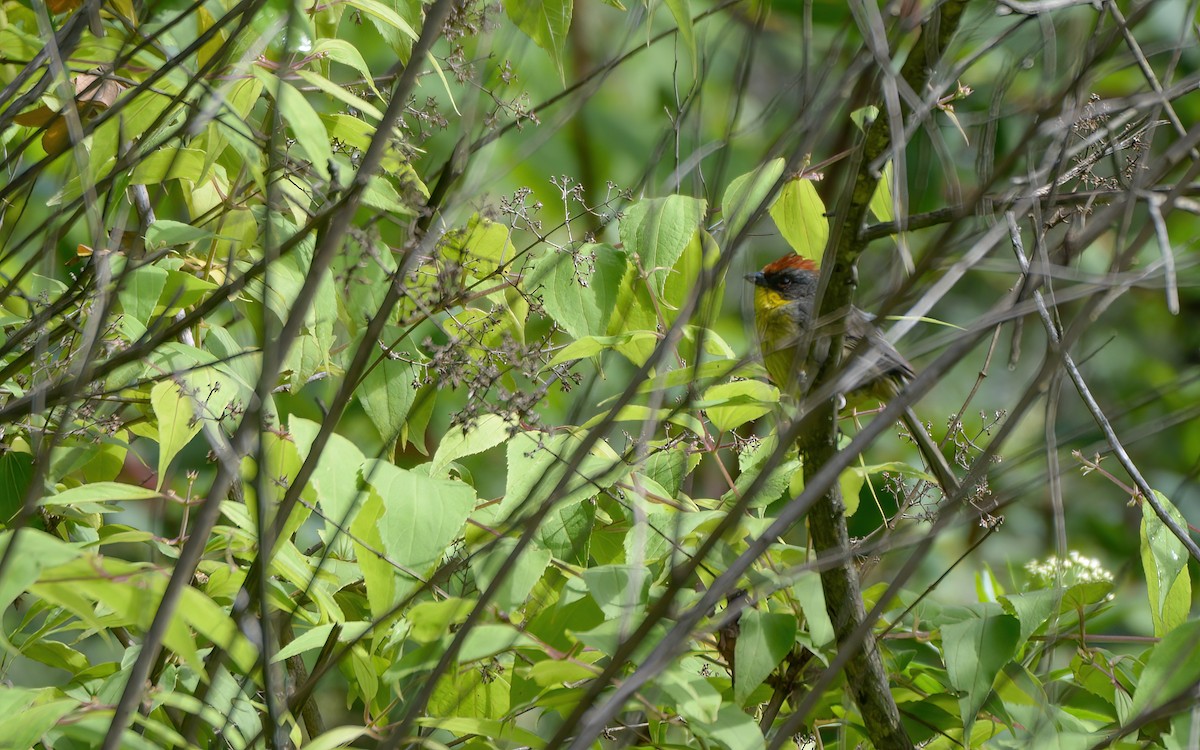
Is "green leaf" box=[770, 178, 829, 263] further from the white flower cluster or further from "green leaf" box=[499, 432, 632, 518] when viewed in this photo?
the white flower cluster

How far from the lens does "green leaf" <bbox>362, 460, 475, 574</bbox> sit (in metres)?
1.34

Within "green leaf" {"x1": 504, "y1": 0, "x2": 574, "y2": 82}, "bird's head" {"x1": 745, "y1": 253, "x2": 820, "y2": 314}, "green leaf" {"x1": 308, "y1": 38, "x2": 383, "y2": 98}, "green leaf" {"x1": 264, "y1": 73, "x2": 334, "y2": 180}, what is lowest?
"green leaf" {"x1": 264, "y1": 73, "x2": 334, "y2": 180}

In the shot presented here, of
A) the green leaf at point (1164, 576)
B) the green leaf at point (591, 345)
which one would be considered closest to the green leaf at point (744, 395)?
the green leaf at point (591, 345)

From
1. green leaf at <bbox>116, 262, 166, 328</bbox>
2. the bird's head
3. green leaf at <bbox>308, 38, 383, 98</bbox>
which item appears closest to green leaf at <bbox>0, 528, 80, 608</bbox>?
green leaf at <bbox>116, 262, 166, 328</bbox>

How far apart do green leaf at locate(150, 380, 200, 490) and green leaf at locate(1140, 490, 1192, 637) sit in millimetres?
1423

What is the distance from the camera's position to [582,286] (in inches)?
69.2

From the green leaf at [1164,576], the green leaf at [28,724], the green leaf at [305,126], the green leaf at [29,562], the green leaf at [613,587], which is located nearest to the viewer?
the green leaf at [29,562]

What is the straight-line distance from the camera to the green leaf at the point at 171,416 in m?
1.51

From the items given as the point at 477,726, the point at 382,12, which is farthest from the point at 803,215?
the point at 477,726

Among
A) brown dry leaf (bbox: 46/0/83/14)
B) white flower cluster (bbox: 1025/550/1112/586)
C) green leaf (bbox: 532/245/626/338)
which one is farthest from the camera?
brown dry leaf (bbox: 46/0/83/14)

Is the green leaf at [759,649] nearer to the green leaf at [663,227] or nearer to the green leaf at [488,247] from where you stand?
the green leaf at [663,227]

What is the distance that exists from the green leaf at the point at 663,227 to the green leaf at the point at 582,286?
7 cm

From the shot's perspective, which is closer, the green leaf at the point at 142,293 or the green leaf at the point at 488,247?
the green leaf at the point at 142,293

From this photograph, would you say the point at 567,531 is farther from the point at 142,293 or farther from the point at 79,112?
the point at 79,112
